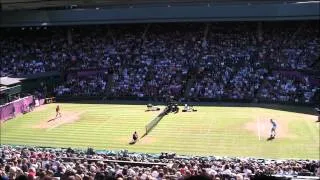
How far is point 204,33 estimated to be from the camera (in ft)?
197

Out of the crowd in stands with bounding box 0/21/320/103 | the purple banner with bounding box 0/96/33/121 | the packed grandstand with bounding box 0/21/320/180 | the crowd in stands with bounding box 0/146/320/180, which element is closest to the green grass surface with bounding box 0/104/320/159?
the purple banner with bounding box 0/96/33/121

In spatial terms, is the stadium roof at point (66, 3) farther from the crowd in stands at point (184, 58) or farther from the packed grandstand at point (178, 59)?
the crowd in stands at point (184, 58)

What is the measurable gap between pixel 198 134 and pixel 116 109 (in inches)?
469

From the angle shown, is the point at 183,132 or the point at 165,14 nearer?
the point at 183,132

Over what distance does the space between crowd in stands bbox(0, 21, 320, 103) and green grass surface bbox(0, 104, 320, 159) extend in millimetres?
5067

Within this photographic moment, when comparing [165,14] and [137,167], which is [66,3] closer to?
[165,14]

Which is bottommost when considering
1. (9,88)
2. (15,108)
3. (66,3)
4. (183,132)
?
(183,132)

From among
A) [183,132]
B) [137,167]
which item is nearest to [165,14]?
[183,132]

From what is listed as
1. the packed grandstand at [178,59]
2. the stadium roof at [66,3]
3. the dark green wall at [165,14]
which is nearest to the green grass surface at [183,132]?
the packed grandstand at [178,59]

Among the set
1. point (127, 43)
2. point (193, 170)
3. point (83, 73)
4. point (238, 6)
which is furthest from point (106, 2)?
point (193, 170)

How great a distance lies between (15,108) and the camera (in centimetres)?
4434

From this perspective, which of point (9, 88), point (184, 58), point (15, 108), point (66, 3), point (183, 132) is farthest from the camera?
point (66, 3)

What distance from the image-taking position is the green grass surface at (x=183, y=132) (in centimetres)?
3203

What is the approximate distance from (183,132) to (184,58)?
2045 cm
